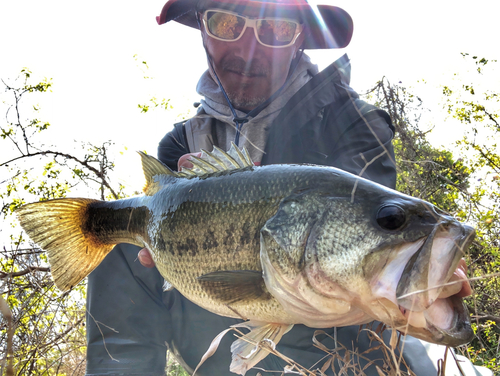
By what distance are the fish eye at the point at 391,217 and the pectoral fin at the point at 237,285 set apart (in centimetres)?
43

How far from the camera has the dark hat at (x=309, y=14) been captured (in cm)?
298

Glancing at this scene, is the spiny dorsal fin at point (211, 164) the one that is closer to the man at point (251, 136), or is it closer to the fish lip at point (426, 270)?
the man at point (251, 136)

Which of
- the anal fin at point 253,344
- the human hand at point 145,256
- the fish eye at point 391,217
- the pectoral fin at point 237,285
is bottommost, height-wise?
the anal fin at point 253,344

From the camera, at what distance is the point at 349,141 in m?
2.48

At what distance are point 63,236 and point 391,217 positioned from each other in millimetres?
1573

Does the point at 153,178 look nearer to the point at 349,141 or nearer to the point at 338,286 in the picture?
the point at 338,286

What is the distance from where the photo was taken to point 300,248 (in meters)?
1.29

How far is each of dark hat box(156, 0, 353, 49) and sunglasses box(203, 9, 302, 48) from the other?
69 millimetres

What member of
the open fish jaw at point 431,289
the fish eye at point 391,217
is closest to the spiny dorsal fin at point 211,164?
the fish eye at point 391,217

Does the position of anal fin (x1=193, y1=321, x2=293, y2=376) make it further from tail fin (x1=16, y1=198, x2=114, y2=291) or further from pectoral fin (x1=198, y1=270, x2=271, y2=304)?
tail fin (x1=16, y1=198, x2=114, y2=291)

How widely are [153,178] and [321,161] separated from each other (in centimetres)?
111

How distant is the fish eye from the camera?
120 centimetres

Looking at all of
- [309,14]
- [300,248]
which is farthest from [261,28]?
[300,248]

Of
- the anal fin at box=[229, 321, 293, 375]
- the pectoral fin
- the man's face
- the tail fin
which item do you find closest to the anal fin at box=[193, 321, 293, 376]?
the anal fin at box=[229, 321, 293, 375]
